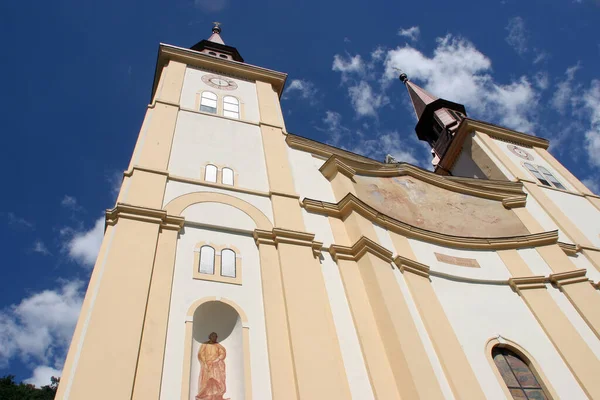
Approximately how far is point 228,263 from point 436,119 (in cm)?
2292

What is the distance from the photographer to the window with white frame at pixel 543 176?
65.5ft

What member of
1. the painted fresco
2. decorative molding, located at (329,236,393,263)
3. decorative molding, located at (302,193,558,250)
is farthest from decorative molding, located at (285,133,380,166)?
decorative molding, located at (329,236,393,263)

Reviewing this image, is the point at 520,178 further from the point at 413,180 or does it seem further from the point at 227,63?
the point at 227,63

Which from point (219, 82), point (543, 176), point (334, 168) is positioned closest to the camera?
point (334, 168)

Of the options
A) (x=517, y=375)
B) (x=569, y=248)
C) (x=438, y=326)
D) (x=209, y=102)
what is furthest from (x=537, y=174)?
(x=209, y=102)

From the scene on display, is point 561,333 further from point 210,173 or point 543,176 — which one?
point 543,176

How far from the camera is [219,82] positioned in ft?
57.7

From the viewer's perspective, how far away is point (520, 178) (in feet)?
63.0

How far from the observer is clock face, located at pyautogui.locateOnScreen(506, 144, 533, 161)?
72.5ft

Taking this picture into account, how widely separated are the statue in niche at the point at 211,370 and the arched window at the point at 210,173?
435 centimetres

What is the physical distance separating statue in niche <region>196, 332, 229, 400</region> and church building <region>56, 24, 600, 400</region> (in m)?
0.02

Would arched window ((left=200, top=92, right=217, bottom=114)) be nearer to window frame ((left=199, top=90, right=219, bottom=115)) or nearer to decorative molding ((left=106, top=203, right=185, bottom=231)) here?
window frame ((left=199, top=90, right=219, bottom=115))

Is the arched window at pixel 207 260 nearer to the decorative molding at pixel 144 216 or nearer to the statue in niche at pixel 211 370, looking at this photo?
the decorative molding at pixel 144 216

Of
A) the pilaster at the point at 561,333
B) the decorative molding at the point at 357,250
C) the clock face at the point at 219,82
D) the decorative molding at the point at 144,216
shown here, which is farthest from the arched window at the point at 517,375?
the clock face at the point at 219,82
